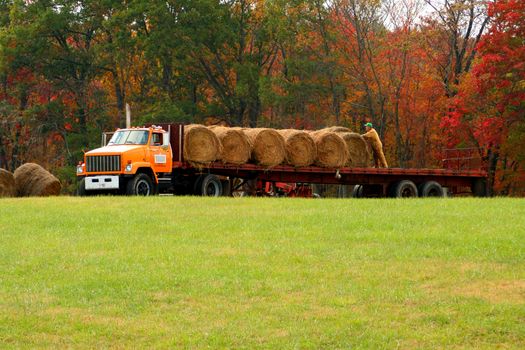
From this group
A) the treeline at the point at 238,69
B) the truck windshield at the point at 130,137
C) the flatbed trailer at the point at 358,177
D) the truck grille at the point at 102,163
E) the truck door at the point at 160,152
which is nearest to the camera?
the truck grille at the point at 102,163

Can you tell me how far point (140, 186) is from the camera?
29078 mm

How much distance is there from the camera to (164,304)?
12.0 metres

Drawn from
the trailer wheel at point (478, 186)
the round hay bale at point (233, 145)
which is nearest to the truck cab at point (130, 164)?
the round hay bale at point (233, 145)

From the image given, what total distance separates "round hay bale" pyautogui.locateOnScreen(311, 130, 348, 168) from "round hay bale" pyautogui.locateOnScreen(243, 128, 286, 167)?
1641 mm

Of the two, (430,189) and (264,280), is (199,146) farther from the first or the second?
(264,280)

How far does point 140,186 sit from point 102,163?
4.47ft

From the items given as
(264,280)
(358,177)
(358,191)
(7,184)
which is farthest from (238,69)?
(264,280)

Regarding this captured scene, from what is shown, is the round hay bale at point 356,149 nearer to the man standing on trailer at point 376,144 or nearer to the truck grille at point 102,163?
the man standing on trailer at point 376,144

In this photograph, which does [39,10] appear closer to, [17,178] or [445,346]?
[17,178]

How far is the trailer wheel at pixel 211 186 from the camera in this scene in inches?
1201

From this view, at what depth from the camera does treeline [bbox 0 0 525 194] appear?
48.9 meters

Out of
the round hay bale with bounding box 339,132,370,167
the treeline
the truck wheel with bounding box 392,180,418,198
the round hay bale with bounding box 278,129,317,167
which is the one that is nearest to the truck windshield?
the round hay bale with bounding box 278,129,317,167

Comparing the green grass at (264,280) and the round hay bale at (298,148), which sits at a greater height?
the round hay bale at (298,148)

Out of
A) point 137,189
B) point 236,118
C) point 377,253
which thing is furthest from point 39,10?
point 377,253
